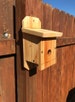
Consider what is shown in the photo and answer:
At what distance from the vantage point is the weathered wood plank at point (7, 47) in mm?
1272

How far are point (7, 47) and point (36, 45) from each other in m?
0.21

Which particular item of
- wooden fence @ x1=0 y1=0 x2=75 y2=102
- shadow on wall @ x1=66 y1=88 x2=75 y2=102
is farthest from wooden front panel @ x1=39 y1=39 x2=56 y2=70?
shadow on wall @ x1=66 y1=88 x2=75 y2=102

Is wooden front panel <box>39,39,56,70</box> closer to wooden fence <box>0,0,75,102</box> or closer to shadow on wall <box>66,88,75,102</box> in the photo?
wooden fence <box>0,0,75,102</box>

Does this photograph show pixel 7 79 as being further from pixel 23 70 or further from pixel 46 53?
pixel 46 53

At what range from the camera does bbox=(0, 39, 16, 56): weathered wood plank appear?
1.27m

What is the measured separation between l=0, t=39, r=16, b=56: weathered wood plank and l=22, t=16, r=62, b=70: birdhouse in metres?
0.09

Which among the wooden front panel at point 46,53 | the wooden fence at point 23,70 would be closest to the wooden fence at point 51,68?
the wooden fence at point 23,70

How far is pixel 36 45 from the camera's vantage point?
1298 mm

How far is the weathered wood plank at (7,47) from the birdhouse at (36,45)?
3.6 inches

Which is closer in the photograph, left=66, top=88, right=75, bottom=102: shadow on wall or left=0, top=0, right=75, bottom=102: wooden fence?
left=0, top=0, right=75, bottom=102: wooden fence

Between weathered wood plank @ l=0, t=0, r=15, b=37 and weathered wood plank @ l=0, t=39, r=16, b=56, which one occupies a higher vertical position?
weathered wood plank @ l=0, t=0, r=15, b=37

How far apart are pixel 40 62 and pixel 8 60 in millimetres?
251

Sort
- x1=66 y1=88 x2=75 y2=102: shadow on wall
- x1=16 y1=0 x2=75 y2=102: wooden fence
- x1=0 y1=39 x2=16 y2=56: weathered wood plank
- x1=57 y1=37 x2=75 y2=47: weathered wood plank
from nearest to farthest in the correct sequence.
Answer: x1=0 y1=39 x2=16 y2=56: weathered wood plank → x1=16 y1=0 x2=75 y2=102: wooden fence → x1=57 y1=37 x2=75 y2=47: weathered wood plank → x1=66 y1=88 x2=75 y2=102: shadow on wall

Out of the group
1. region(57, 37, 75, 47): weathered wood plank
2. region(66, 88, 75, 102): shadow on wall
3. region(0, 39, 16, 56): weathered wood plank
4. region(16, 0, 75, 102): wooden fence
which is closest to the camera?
region(0, 39, 16, 56): weathered wood plank
